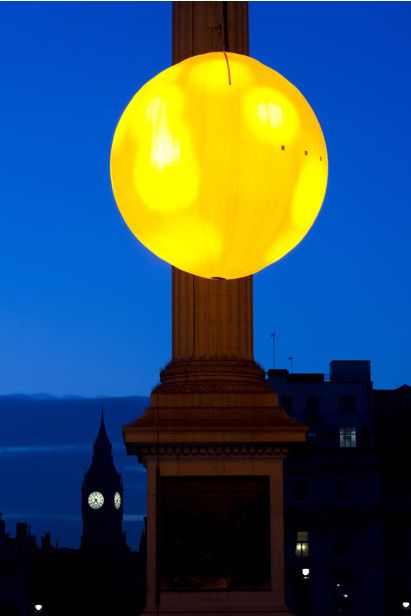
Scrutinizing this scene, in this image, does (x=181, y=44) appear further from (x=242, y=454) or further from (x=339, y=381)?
(x=339, y=381)

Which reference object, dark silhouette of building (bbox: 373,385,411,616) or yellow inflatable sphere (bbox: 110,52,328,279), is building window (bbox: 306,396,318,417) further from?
yellow inflatable sphere (bbox: 110,52,328,279)

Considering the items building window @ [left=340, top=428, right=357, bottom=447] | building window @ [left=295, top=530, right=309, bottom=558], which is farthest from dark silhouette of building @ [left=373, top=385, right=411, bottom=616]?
building window @ [left=295, top=530, right=309, bottom=558]

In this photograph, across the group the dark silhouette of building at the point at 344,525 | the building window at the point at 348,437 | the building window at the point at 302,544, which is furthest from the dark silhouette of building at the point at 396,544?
the building window at the point at 302,544

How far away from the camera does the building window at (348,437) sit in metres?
75.7

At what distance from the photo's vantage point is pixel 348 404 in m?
77.3

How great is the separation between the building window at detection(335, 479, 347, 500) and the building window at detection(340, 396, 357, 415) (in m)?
4.81

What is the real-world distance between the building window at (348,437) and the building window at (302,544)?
5.53m

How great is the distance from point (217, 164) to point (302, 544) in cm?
5929

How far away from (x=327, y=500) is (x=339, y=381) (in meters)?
8.52

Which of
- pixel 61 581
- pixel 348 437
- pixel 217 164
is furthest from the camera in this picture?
pixel 61 581

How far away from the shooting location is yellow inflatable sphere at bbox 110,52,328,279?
47.9ft

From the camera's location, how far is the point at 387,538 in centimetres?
7331

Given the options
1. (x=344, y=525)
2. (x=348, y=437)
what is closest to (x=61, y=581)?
(x=348, y=437)

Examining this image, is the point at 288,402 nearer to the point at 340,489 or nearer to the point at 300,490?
→ the point at 300,490
